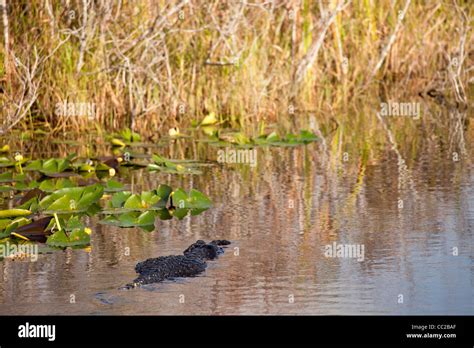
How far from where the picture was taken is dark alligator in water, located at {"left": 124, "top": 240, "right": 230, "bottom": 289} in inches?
297

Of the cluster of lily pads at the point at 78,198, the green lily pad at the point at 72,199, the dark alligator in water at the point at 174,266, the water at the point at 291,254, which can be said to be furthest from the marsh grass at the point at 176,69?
the dark alligator in water at the point at 174,266

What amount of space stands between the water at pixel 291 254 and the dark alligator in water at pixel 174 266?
0.07 m

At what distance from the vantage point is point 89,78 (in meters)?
14.3

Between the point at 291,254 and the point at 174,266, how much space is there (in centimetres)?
98

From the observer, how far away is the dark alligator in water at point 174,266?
7537 mm

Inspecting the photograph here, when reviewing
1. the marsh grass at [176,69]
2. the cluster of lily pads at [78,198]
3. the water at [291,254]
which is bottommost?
the water at [291,254]

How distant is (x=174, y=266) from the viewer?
303 inches

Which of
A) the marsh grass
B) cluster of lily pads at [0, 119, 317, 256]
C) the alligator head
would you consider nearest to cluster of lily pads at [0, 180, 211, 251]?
cluster of lily pads at [0, 119, 317, 256]

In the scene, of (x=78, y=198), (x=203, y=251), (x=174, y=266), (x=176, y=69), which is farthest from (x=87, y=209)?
(x=176, y=69)

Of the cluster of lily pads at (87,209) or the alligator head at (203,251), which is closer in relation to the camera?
the alligator head at (203,251)

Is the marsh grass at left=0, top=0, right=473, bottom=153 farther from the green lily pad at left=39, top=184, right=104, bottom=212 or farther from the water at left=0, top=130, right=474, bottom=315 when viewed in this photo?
the green lily pad at left=39, top=184, right=104, bottom=212

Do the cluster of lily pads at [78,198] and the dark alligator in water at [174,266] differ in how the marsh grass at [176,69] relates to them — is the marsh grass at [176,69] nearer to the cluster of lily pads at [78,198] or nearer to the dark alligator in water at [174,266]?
the cluster of lily pads at [78,198]

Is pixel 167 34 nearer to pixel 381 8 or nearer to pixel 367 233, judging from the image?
pixel 381 8

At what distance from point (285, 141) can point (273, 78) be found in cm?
259
